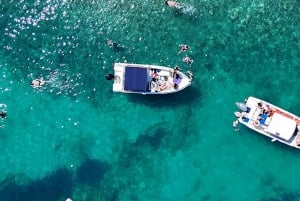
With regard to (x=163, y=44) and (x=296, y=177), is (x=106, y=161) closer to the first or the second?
(x=163, y=44)

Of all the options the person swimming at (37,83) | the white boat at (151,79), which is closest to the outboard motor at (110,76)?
the white boat at (151,79)

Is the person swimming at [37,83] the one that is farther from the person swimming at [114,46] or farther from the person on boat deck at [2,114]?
the person swimming at [114,46]

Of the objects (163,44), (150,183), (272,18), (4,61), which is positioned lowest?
(150,183)

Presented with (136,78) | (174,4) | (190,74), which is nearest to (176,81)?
(190,74)

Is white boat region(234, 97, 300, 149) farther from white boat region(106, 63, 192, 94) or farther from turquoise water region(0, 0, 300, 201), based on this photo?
white boat region(106, 63, 192, 94)

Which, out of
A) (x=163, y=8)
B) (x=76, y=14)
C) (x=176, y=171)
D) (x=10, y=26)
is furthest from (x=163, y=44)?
(x=10, y=26)

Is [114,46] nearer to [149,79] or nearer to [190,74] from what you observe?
[149,79]
